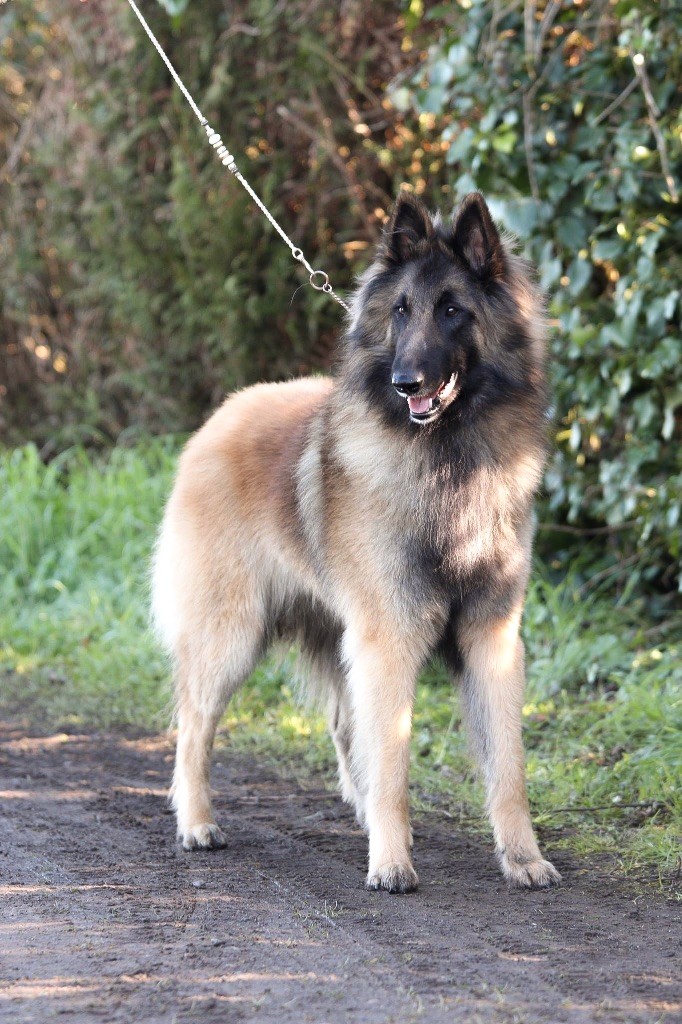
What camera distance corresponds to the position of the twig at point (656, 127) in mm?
4848

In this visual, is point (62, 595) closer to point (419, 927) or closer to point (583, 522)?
point (583, 522)

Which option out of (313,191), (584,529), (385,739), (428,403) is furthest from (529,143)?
(385,739)

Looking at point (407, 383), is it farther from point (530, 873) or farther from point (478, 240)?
point (530, 873)

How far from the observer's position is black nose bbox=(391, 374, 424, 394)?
332 cm

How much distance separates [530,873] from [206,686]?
127cm

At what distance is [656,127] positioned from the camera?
491cm

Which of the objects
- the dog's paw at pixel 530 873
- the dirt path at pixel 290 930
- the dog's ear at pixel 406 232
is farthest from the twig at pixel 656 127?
the dog's paw at pixel 530 873

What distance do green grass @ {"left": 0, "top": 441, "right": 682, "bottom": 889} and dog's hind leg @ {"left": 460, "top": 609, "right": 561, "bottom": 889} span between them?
1.18 feet

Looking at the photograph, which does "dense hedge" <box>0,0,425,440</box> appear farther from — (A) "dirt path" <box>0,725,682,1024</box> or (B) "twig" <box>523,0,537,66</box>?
(A) "dirt path" <box>0,725,682,1024</box>

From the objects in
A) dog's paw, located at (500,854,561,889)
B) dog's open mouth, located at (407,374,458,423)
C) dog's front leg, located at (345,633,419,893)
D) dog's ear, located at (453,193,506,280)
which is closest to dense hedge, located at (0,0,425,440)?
dog's ear, located at (453,193,506,280)

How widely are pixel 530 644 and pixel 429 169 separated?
3.00 metres

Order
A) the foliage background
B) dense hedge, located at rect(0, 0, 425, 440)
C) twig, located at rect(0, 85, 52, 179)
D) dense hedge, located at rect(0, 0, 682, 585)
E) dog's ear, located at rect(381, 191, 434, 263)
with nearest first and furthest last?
dog's ear, located at rect(381, 191, 434, 263), the foliage background, dense hedge, located at rect(0, 0, 682, 585), dense hedge, located at rect(0, 0, 425, 440), twig, located at rect(0, 85, 52, 179)

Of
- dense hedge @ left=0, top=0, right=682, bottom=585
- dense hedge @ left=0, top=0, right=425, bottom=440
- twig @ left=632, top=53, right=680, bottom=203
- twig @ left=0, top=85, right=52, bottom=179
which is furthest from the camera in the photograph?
twig @ left=0, top=85, right=52, bottom=179

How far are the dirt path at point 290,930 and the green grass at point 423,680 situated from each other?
0.48 metres
